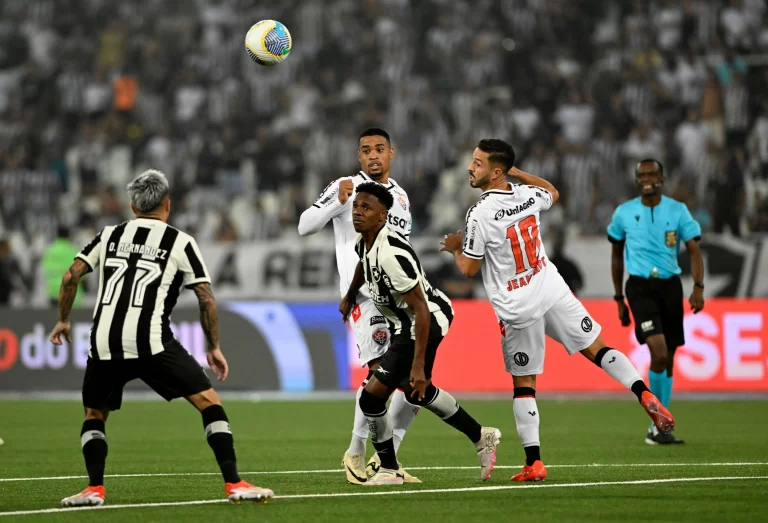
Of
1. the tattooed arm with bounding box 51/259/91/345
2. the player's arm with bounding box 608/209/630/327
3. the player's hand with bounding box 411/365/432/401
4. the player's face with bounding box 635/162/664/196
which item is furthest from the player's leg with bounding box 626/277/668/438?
the tattooed arm with bounding box 51/259/91/345

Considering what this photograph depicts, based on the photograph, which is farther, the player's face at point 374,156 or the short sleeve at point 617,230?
the short sleeve at point 617,230

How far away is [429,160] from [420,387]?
53.0ft

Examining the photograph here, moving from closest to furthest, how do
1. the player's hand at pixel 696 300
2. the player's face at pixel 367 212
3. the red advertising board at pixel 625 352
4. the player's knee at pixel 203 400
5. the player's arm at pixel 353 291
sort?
the player's knee at pixel 203 400 → the player's face at pixel 367 212 → the player's arm at pixel 353 291 → the player's hand at pixel 696 300 → the red advertising board at pixel 625 352

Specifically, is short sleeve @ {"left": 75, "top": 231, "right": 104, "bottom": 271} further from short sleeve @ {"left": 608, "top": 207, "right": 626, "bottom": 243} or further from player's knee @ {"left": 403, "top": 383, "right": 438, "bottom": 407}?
short sleeve @ {"left": 608, "top": 207, "right": 626, "bottom": 243}

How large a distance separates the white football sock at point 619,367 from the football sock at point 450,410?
1197 mm

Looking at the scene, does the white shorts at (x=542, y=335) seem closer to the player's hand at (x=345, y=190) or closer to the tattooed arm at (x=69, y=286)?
the player's hand at (x=345, y=190)

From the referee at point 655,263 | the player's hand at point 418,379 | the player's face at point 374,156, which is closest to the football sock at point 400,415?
the player's hand at point 418,379

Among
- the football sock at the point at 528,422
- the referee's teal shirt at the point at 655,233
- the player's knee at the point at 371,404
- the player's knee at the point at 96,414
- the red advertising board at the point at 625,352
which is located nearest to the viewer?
the player's knee at the point at 96,414

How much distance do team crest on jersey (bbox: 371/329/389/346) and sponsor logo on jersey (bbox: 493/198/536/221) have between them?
1191mm

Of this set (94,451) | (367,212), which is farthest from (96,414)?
(367,212)

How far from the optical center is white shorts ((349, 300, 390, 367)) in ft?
30.5

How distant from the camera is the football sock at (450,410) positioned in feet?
28.5

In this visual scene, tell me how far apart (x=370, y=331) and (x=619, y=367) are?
1865 millimetres

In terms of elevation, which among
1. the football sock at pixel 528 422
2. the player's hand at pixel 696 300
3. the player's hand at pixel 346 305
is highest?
the player's hand at pixel 346 305
